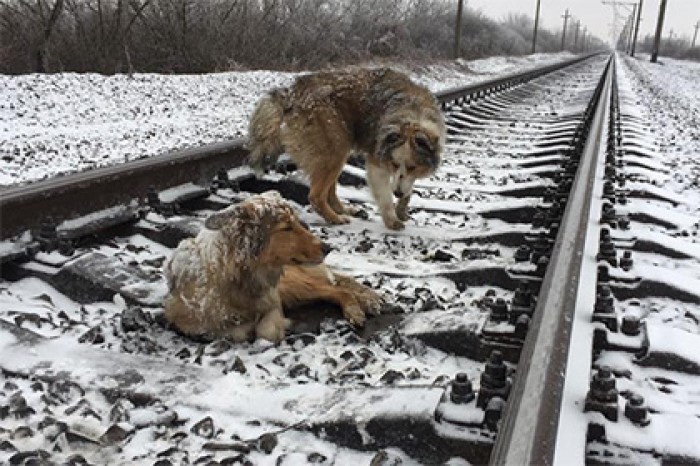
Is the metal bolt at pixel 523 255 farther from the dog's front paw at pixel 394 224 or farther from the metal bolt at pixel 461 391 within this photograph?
the metal bolt at pixel 461 391

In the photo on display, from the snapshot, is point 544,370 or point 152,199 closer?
point 544,370

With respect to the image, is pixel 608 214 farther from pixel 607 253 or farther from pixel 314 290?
pixel 314 290

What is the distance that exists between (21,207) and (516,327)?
296 cm

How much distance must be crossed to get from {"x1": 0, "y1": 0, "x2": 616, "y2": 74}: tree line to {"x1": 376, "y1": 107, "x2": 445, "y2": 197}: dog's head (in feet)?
38.3

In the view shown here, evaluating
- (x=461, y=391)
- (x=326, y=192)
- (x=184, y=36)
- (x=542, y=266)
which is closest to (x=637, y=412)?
(x=461, y=391)

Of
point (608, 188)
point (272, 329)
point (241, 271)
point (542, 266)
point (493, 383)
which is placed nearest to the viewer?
point (493, 383)

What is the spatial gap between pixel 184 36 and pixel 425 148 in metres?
18.3

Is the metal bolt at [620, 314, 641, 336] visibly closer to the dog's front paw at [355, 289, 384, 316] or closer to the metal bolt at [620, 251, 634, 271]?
the metal bolt at [620, 251, 634, 271]

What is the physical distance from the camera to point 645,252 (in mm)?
4449

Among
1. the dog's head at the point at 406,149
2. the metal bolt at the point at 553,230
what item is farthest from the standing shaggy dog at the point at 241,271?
the dog's head at the point at 406,149

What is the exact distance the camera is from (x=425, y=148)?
5.93 m

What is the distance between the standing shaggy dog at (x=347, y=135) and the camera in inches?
231

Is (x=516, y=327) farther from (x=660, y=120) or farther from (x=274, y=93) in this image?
(x=660, y=120)

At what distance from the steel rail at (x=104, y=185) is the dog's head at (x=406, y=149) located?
139cm
